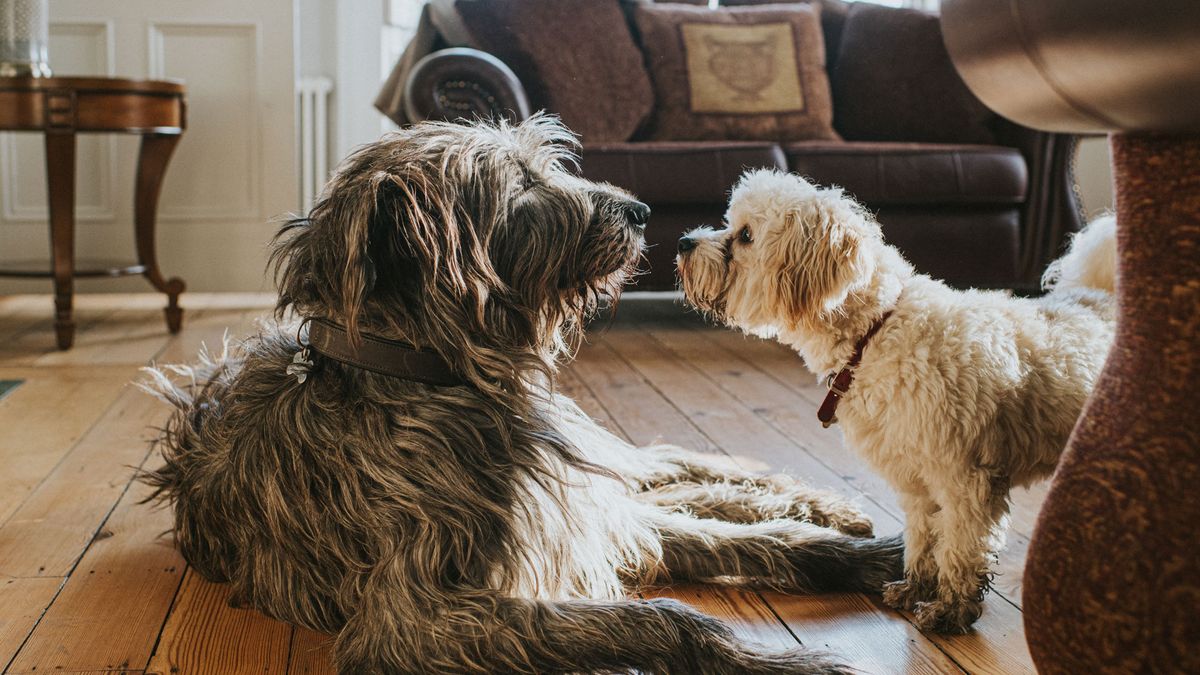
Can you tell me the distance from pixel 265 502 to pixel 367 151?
1.75 ft

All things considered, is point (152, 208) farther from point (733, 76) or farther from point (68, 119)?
point (733, 76)

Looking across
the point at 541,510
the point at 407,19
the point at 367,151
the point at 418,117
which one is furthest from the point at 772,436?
the point at 407,19

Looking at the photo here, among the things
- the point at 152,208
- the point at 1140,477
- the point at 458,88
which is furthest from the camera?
the point at 152,208

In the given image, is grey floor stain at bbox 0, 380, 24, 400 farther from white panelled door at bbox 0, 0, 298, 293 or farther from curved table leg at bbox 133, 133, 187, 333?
white panelled door at bbox 0, 0, 298, 293

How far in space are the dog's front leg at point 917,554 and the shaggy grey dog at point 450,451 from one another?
163 millimetres

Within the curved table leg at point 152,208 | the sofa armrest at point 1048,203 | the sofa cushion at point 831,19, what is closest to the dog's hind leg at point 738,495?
the sofa armrest at point 1048,203

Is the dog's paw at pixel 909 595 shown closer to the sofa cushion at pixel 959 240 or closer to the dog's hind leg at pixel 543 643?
the dog's hind leg at pixel 543 643

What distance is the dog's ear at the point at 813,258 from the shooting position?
1761 mm

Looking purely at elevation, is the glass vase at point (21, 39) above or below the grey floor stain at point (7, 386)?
above

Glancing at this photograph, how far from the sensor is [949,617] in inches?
64.6

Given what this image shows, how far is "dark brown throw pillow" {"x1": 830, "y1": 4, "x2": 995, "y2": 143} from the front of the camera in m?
4.83

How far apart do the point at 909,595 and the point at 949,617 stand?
104 millimetres

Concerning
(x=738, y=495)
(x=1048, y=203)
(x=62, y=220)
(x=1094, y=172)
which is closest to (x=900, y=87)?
(x=1048, y=203)

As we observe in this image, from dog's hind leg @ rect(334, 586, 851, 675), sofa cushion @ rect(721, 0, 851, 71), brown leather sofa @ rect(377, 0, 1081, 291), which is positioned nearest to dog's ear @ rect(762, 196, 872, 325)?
dog's hind leg @ rect(334, 586, 851, 675)
